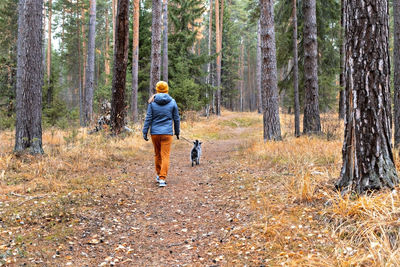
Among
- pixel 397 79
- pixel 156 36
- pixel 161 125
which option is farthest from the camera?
pixel 156 36

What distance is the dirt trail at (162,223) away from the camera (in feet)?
10.5

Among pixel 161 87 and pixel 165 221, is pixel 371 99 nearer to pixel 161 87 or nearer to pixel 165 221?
pixel 165 221

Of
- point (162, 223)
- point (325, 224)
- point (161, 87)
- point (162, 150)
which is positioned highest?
point (161, 87)

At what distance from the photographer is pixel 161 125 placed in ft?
20.5

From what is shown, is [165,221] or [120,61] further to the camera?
[120,61]

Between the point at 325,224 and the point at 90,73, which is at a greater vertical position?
the point at 90,73

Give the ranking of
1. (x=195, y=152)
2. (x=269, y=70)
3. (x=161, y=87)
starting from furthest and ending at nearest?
(x=269, y=70) < (x=195, y=152) < (x=161, y=87)

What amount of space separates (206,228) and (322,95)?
14.7 m

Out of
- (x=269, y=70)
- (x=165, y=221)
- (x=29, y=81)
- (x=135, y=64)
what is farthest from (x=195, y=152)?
(x=135, y=64)

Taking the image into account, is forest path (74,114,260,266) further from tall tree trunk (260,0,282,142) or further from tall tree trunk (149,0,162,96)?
tall tree trunk (149,0,162,96)

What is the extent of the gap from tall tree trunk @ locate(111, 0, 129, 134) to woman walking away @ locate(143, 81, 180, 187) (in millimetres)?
4691

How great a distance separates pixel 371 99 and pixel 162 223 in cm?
340

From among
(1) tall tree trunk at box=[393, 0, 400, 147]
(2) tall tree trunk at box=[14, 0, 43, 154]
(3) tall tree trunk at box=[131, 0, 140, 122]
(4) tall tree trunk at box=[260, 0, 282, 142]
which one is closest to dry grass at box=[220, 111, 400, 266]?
(1) tall tree trunk at box=[393, 0, 400, 147]

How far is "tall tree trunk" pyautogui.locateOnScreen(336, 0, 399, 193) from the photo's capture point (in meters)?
3.55
